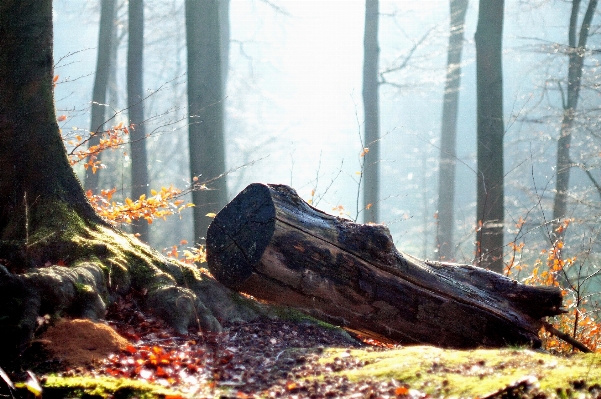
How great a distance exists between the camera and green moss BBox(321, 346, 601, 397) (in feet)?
9.11

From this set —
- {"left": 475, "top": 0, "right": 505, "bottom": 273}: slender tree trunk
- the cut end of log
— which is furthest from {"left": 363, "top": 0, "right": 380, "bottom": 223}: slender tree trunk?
the cut end of log

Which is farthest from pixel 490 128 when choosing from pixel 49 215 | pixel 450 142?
pixel 450 142

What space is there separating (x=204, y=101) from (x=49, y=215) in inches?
219

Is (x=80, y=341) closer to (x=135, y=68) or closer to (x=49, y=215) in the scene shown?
(x=49, y=215)

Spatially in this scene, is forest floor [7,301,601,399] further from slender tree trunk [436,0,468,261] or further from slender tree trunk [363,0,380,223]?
slender tree trunk [436,0,468,261]

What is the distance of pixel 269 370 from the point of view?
344 centimetres

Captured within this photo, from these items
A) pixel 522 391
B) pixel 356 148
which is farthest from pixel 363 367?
pixel 356 148

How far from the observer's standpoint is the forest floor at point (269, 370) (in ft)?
9.11

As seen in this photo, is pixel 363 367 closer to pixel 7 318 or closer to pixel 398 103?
pixel 7 318

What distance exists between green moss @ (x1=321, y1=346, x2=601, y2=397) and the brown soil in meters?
1.50

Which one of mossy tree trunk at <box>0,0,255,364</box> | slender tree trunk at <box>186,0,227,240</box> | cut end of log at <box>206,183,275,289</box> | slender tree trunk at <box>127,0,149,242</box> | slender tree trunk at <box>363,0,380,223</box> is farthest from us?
slender tree trunk at <box>363,0,380,223</box>

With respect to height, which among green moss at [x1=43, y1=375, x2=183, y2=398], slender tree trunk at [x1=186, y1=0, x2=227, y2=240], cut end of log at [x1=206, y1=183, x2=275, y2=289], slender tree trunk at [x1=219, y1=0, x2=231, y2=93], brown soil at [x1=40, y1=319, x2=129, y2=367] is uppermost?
slender tree trunk at [x1=219, y1=0, x2=231, y2=93]

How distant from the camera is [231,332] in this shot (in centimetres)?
449

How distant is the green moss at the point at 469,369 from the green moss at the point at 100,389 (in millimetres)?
1211
